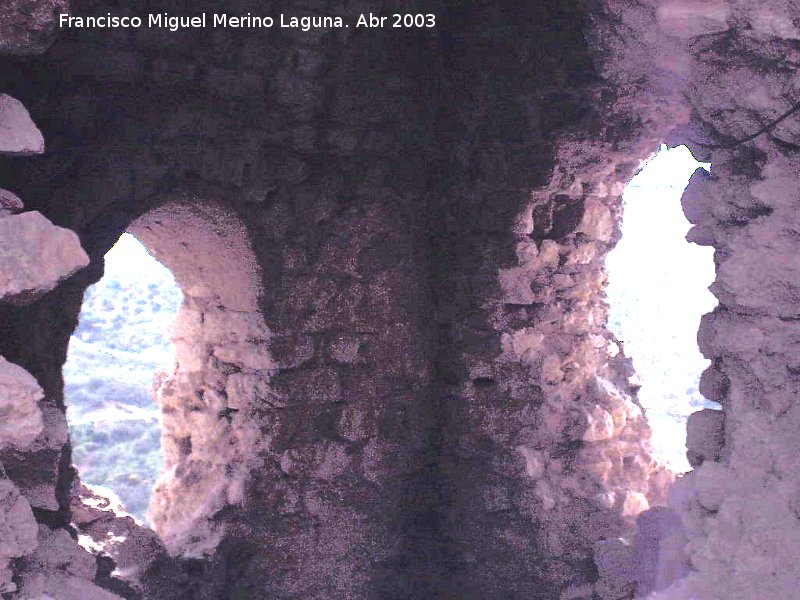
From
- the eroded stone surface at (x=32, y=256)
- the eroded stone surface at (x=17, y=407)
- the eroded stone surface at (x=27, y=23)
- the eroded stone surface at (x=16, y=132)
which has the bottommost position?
the eroded stone surface at (x=17, y=407)

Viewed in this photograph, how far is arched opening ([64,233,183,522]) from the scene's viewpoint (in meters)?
6.62

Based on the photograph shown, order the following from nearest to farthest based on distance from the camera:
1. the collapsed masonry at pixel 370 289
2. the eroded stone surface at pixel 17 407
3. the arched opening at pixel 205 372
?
the eroded stone surface at pixel 17 407, the collapsed masonry at pixel 370 289, the arched opening at pixel 205 372

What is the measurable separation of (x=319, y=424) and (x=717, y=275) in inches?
69.1

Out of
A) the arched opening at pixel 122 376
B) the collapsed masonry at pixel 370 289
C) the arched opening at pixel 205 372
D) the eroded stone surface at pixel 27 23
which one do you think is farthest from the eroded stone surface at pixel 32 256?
the arched opening at pixel 122 376

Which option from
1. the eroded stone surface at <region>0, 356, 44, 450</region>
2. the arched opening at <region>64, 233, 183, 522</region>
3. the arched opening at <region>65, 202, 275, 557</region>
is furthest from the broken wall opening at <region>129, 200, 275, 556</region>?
the arched opening at <region>64, 233, 183, 522</region>

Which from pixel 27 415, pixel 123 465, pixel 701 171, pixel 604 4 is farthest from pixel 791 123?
pixel 123 465

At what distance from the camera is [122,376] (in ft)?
24.0

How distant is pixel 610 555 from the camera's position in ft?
9.73

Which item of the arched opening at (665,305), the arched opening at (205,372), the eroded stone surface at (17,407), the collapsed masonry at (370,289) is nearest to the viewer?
the eroded stone surface at (17,407)

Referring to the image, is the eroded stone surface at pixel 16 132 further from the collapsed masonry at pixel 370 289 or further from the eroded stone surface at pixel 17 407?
the collapsed masonry at pixel 370 289

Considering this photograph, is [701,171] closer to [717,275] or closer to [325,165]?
[717,275]

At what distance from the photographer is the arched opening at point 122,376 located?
662 centimetres

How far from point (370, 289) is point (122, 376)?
15.4ft

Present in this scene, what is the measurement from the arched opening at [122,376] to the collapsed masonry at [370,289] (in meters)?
3.05
